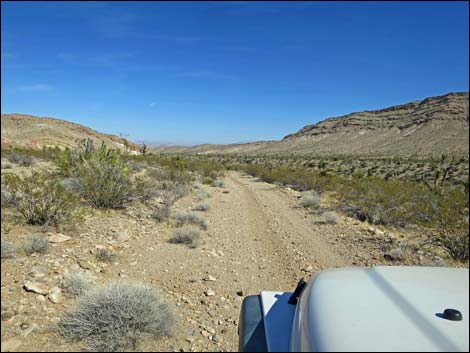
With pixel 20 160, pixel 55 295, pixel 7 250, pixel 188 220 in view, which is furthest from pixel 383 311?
pixel 20 160

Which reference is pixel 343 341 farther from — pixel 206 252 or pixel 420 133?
pixel 420 133

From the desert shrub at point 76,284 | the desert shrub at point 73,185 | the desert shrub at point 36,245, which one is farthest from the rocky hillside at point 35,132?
the desert shrub at point 76,284

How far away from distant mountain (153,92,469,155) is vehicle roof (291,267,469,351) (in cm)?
7566

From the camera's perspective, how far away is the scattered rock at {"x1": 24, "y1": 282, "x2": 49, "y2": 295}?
372 cm

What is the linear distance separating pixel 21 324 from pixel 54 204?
11.2 ft

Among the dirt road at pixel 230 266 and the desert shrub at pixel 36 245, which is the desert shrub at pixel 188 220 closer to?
the dirt road at pixel 230 266

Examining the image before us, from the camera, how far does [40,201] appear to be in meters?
6.01

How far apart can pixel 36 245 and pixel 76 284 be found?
1290 millimetres

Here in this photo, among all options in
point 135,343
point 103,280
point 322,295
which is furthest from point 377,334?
point 103,280

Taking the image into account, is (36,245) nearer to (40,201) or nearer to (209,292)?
(40,201)

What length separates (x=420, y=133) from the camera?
89500 mm

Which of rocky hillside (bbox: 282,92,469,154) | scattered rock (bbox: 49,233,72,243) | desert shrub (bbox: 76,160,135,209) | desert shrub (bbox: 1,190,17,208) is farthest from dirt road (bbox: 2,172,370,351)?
rocky hillside (bbox: 282,92,469,154)

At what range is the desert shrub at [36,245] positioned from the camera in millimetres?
4668

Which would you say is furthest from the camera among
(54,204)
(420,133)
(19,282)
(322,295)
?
(420,133)
